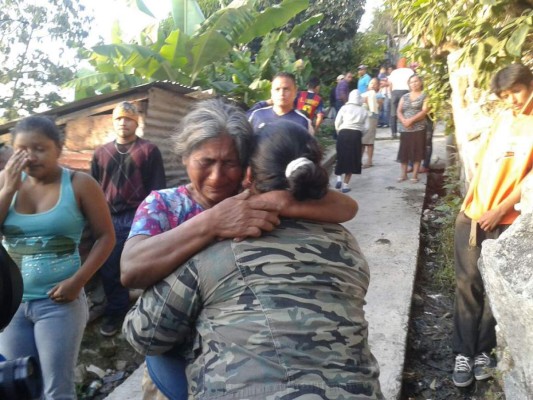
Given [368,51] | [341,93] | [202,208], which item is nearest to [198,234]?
[202,208]

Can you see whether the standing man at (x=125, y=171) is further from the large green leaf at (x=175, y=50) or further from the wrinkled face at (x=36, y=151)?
the large green leaf at (x=175, y=50)

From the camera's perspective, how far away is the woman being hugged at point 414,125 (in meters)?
7.55

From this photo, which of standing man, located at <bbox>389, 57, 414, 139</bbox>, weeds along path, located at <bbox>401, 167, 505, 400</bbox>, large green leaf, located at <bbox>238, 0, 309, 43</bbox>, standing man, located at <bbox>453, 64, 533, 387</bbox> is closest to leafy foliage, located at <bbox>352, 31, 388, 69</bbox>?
standing man, located at <bbox>389, 57, 414, 139</bbox>

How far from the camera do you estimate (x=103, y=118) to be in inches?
207

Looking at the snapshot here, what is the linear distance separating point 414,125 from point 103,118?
13.8 ft

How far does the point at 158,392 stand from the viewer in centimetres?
184

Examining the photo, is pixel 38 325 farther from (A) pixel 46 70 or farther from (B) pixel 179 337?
(A) pixel 46 70

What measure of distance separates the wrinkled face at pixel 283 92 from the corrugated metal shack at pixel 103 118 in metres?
1.00

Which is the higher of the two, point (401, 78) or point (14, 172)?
point (14, 172)

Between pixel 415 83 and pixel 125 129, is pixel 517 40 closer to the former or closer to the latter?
pixel 125 129

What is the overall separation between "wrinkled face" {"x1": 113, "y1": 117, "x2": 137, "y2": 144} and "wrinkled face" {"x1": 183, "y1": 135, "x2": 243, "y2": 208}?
9.09 ft

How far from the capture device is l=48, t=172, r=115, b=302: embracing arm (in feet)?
8.17

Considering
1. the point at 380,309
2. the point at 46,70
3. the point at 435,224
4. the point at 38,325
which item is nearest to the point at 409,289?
the point at 380,309

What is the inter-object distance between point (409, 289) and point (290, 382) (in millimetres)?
3284
